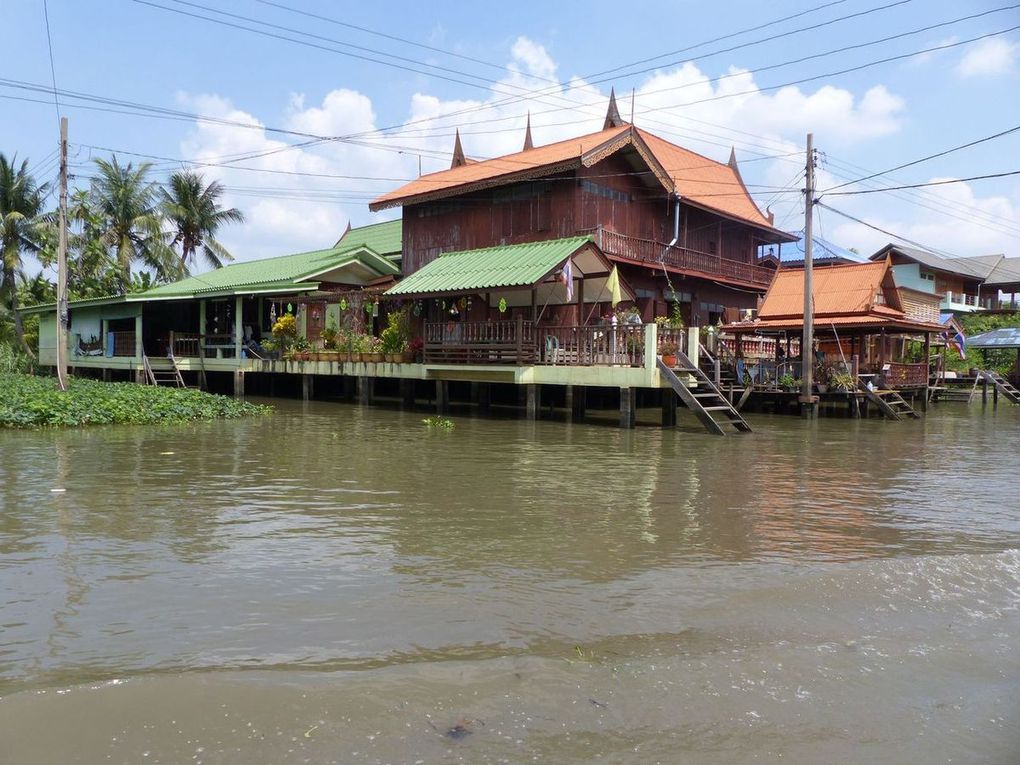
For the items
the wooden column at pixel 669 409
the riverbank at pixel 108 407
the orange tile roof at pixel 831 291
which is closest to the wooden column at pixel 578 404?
the wooden column at pixel 669 409

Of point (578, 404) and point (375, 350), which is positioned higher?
point (375, 350)

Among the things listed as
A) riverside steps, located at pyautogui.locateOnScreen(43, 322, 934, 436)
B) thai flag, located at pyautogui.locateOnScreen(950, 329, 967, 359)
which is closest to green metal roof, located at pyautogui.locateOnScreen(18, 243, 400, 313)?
riverside steps, located at pyautogui.locateOnScreen(43, 322, 934, 436)

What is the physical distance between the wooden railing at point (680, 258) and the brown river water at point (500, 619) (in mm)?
13784

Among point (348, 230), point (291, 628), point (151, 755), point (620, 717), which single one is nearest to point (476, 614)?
point (291, 628)

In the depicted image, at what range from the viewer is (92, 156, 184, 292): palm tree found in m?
36.6

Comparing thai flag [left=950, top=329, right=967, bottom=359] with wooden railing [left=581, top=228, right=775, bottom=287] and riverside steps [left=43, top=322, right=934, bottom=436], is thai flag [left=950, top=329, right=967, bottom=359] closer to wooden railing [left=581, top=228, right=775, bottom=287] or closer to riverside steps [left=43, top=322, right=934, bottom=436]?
wooden railing [left=581, top=228, right=775, bottom=287]

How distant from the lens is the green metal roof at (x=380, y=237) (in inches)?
1223

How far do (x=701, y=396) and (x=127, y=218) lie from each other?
31.3m

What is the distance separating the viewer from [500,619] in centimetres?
476

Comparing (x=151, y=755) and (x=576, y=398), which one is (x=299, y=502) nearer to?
(x=151, y=755)

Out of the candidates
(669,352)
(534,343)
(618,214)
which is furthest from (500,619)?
(618,214)

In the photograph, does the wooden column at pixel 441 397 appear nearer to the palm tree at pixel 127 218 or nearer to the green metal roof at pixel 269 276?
the green metal roof at pixel 269 276

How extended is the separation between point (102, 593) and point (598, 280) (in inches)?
603

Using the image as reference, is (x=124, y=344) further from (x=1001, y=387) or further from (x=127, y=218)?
(x=1001, y=387)
